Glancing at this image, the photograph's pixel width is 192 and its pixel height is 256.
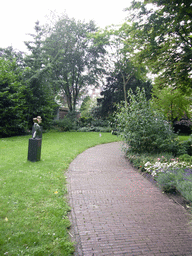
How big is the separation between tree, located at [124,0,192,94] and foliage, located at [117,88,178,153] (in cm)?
276

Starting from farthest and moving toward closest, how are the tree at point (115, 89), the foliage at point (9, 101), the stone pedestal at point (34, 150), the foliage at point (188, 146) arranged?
1. the tree at point (115, 89)
2. the foliage at point (9, 101)
3. the foliage at point (188, 146)
4. the stone pedestal at point (34, 150)

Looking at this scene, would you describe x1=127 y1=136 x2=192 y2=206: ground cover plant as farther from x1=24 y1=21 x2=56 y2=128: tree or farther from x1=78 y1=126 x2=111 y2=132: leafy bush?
x1=78 y1=126 x2=111 y2=132: leafy bush

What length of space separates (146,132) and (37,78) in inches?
466

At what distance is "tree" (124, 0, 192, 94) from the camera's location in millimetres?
7844

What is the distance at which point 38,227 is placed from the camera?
3176 millimetres

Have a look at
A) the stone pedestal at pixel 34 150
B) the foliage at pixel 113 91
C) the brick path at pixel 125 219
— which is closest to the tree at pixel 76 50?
the foliage at pixel 113 91

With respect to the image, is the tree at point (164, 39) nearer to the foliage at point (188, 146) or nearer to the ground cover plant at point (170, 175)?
the foliage at point (188, 146)

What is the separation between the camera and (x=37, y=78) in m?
16.6

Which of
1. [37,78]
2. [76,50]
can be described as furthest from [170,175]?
[76,50]

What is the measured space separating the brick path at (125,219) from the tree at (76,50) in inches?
713

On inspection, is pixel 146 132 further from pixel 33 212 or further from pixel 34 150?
pixel 33 212

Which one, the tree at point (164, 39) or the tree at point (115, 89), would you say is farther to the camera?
the tree at point (115, 89)

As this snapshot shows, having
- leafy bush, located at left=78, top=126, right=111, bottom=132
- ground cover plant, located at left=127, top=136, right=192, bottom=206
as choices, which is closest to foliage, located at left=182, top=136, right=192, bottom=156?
ground cover plant, located at left=127, top=136, right=192, bottom=206

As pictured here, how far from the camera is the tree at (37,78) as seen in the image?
1662 cm
